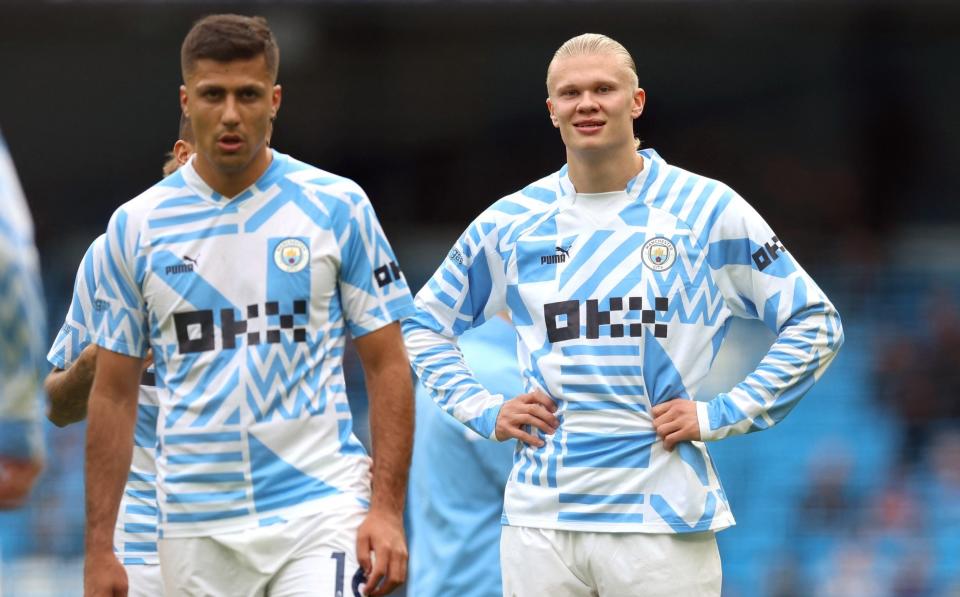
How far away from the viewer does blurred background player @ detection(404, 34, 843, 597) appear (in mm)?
4656

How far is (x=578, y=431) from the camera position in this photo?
15.5 ft

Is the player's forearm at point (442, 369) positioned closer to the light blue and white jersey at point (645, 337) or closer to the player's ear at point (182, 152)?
the light blue and white jersey at point (645, 337)

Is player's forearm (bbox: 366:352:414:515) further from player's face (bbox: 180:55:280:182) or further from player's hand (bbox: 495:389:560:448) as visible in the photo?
player's face (bbox: 180:55:280:182)

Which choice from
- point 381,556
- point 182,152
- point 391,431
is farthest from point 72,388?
point 381,556

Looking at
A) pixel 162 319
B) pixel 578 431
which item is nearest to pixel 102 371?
pixel 162 319

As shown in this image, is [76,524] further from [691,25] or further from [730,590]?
[691,25]

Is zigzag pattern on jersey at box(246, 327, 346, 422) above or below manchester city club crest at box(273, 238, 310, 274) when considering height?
below

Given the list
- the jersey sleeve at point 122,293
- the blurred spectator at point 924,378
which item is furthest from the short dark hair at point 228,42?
the blurred spectator at point 924,378

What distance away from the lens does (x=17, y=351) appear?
3092 millimetres

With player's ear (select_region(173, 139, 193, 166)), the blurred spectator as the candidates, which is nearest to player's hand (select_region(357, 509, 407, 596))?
player's ear (select_region(173, 139, 193, 166))

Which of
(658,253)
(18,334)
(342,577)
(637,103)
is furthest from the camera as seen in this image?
(637,103)

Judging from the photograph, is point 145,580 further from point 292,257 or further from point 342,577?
point 292,257

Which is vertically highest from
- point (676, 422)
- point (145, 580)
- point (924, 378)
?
point (924, 378)

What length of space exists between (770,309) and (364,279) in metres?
1.12
